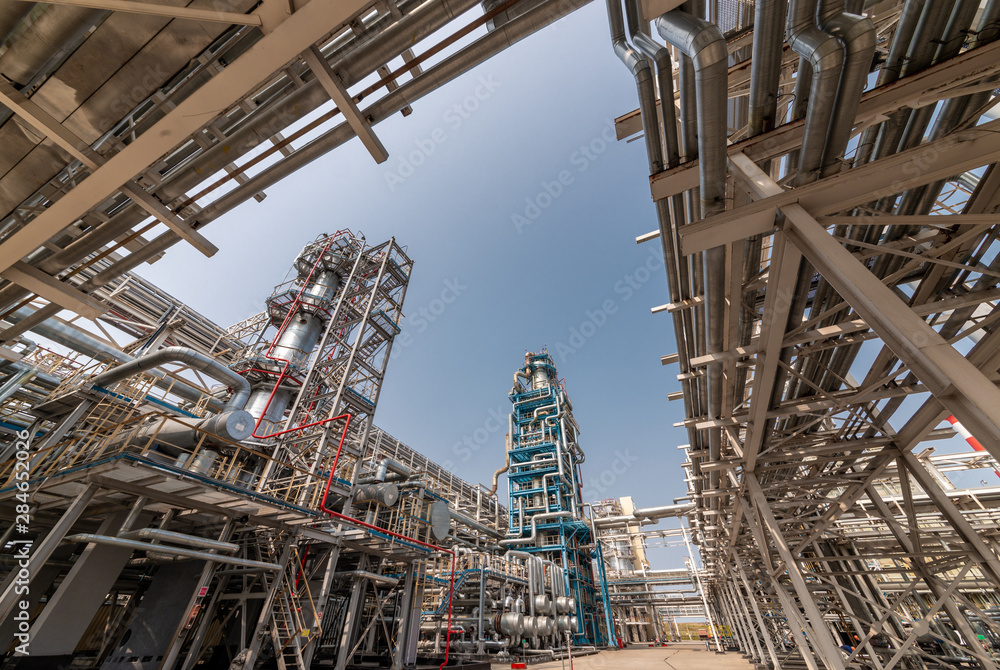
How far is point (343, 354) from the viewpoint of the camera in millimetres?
18000

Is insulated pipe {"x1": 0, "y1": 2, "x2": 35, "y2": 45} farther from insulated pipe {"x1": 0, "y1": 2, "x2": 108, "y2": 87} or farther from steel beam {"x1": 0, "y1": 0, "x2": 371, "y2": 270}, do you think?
steel beam {"x1": 0, "y1": 0, "x2": 371, "y2": 270}

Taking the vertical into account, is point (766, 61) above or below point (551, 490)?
below

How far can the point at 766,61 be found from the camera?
139 inches

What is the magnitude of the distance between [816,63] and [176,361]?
16550 millimetres

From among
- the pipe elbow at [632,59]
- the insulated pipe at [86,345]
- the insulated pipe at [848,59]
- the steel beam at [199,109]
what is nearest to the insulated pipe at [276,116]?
the steel beam at [199,109]

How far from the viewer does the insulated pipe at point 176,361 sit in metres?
11.5

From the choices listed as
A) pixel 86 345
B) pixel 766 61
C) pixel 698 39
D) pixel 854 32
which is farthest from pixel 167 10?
pixel 86 345

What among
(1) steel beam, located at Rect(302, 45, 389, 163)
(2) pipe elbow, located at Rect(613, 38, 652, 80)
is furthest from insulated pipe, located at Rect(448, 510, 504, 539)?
(2) pipe elbow, located at Rect(613, 38, 652, 80)

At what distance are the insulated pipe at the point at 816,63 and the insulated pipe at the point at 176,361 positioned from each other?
52.4 ft

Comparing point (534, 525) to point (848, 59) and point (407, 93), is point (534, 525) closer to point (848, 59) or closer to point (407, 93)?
point (407, 93)

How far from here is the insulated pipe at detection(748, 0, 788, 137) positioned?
3.27 meters

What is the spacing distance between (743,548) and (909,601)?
11813 mm

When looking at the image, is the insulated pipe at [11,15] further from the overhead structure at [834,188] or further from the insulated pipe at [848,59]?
the insulated pipe at [848,59]

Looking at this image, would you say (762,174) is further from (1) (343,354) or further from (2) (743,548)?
(2) (743,548)
